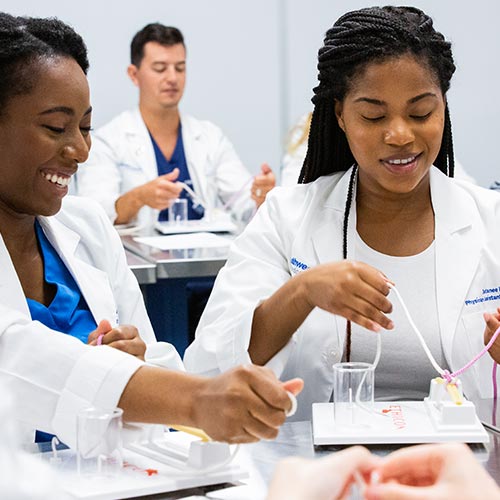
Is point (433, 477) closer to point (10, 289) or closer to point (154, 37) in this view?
point (10, 289)

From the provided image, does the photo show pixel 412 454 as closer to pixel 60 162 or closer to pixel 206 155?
pixel 60 162

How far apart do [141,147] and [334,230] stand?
2.58m

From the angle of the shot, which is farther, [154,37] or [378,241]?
[154,37]

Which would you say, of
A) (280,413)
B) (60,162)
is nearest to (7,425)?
(280,413)

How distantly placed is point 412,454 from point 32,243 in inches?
42.9

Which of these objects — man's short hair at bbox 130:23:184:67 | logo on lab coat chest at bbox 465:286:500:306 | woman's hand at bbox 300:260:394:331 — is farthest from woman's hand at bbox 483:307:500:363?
man's short hair at bbox 130:23:184:67

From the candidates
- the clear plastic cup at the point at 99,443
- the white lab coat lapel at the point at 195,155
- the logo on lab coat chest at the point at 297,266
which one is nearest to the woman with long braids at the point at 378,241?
the logo on lab coat chest at the point at 297,266

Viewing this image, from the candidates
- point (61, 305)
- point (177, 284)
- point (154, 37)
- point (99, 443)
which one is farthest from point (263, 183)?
point (99, 443)

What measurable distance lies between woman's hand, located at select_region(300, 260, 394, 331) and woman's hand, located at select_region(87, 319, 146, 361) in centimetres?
31

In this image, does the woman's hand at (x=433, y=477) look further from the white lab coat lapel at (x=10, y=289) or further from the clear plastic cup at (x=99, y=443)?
the white lab coat lapel at (x=10, y=289)

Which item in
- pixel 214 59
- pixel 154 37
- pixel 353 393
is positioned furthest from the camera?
pixel 214 59

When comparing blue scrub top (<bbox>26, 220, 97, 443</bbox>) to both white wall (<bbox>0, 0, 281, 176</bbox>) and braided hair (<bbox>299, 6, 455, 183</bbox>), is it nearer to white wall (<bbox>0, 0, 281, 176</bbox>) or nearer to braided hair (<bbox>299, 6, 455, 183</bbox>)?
braided hair (<bbox>299, 6, 455, 183</bbox>)

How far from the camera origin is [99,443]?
1.30 metres

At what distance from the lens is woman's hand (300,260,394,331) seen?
1548 millimetres
